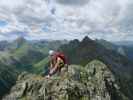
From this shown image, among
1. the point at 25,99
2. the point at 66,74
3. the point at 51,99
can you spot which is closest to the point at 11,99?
the point at 25,99

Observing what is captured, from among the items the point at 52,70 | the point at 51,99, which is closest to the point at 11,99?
the point at 51,99

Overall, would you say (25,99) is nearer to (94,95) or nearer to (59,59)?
(94,95)

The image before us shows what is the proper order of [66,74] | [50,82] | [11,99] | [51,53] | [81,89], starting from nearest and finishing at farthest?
[51,53]
[66,74]
[50,82]
[81,89]
[11,99]

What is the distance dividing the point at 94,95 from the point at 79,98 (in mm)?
39476

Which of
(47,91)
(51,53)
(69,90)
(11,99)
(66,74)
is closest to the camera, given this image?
(51,53)

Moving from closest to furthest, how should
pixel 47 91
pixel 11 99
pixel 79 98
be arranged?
1. pixel 47 91
2. pixel 79 98
3. pixel 11 99

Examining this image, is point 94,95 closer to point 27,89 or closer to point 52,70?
point 27,89

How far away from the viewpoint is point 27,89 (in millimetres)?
116500

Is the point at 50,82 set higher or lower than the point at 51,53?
lower

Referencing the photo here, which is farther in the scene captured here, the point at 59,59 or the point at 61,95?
the point at 61,95

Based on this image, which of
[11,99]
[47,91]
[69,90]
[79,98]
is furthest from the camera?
[11,99]

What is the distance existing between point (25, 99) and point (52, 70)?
246 ft

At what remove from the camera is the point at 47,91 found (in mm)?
71000

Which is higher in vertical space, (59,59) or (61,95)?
(59,59)
